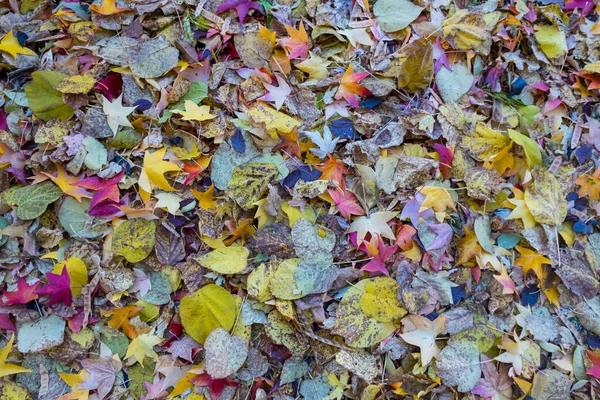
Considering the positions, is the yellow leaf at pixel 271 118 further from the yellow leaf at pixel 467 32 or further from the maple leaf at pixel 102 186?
A: the yellow leaf at pixel 467 32

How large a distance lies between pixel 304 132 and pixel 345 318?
48cm

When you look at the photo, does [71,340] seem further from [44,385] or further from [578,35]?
[578,35]

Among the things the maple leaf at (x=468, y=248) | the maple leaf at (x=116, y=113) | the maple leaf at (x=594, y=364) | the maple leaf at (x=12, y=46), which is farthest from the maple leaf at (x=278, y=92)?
the maple leaf at (x=594, y=364)

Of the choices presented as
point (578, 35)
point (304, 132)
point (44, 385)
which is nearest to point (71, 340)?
point (44, 385)

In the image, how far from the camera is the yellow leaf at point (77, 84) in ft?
4.10

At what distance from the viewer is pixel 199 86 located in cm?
129

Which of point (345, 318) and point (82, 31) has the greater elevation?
point (82, 31)

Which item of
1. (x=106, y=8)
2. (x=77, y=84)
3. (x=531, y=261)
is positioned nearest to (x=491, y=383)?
(x=531, y=261)

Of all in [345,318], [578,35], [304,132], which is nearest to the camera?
[345,318]

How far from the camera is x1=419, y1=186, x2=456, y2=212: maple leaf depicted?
1.17 m

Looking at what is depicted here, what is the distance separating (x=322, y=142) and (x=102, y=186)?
571mm

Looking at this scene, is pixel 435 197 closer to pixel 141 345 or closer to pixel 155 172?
pixel 155 172

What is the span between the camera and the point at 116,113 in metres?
1.25

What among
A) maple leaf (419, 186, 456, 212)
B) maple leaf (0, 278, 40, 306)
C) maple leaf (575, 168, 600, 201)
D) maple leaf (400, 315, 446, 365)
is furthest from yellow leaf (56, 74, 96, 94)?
maple leaf (575, 168, 600, 201)
